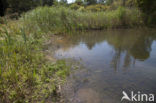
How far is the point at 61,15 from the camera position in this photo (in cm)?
556

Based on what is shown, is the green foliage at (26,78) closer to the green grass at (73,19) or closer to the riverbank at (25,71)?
the riverbank at (25,71)

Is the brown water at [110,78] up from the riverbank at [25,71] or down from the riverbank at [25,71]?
down

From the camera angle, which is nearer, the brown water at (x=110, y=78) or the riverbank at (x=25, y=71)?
the riverbank at (x=25, y=71)

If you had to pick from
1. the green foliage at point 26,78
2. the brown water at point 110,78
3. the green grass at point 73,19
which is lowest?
the brown water at point 110,78

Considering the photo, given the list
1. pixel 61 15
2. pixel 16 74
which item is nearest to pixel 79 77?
pixel 16 74

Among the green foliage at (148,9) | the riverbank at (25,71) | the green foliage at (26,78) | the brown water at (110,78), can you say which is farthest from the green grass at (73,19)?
the brown water at (110,78)

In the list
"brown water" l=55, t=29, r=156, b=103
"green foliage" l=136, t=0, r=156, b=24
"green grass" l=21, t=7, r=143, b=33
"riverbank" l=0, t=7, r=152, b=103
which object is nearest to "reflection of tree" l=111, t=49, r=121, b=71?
"brown water" l=55, t=29, r=156, b=103

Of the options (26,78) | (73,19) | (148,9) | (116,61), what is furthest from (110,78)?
(148,9)

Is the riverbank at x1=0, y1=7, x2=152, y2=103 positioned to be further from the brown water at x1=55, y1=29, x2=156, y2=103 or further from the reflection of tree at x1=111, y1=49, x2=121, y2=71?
the reflection of tree at x1=111, y1=49, x2=121, y2=71

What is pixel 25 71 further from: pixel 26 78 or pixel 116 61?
pixel 116 61

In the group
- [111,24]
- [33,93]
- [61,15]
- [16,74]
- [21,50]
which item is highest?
[61,15]

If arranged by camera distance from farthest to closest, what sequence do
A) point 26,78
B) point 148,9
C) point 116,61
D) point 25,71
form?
point 148,9 < point 116,61 < point 25,71 < point 26,78

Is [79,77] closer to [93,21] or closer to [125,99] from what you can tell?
[125,99]

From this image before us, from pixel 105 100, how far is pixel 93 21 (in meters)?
5.42
